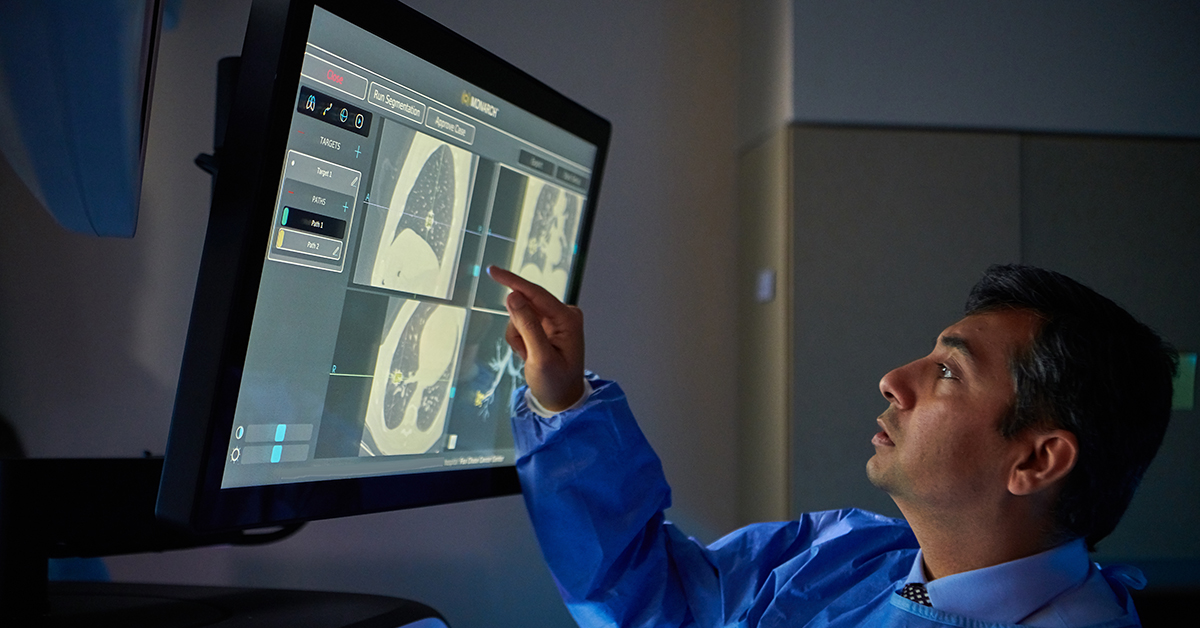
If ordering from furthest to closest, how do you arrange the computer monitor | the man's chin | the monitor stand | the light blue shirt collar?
the man's chin
the light blue shirt collar
the monitor stand
the computer monitor

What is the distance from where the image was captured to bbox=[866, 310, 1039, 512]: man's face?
111 cm

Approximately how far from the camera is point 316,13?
2.70ft

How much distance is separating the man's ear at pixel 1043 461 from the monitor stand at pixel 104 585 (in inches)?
28.7

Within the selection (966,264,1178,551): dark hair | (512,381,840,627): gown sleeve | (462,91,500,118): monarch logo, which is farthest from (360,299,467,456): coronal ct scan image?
(966,264,1178,551): dark hair

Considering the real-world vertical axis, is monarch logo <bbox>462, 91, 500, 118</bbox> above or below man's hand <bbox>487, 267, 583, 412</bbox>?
above

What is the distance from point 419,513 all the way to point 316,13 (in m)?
1.48

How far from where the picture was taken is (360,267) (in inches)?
37.0

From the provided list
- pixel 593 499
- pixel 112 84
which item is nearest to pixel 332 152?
pixel 112 84

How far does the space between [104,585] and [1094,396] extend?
127 cm

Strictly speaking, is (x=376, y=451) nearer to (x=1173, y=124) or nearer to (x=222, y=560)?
(x=222, y=560)

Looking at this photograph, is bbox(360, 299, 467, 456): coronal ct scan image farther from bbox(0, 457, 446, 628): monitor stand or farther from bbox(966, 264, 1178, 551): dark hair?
bbox(966, 264, 1178, 551): dark hair

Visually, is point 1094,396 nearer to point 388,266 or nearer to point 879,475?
point 879,475

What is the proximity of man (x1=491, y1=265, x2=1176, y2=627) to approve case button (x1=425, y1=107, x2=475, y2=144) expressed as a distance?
17cm

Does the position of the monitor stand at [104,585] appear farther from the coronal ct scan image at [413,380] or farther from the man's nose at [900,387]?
the man's nose at [900,387]
